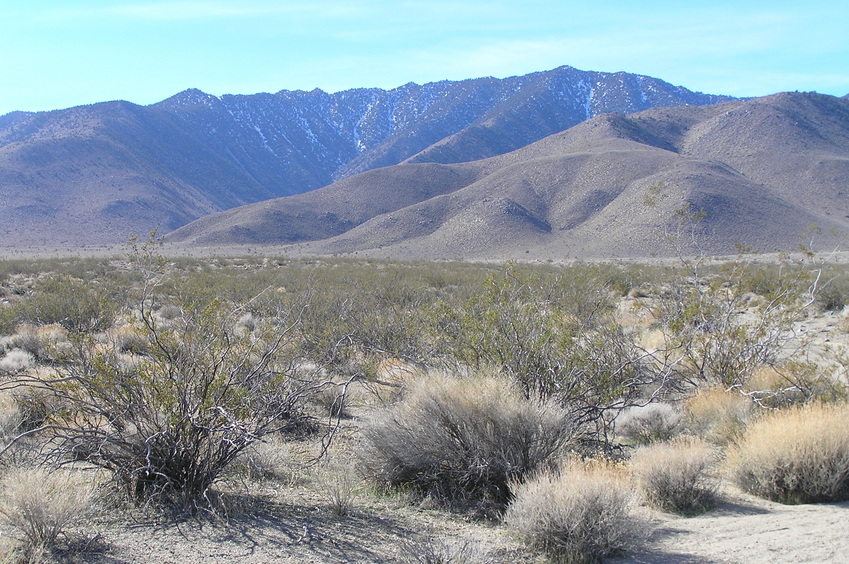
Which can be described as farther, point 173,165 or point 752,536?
point 173,165

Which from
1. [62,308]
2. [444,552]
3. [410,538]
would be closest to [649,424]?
[410,538]

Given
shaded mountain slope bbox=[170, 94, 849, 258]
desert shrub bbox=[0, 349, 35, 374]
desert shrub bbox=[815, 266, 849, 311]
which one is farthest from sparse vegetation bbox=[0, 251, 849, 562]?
shaded mountain slope bbox=[170, 94, 849, 258]

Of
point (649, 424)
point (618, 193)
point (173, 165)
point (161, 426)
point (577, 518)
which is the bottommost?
point (649, 424)

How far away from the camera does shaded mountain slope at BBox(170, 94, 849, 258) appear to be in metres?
68.8

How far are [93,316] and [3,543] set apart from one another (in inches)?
531

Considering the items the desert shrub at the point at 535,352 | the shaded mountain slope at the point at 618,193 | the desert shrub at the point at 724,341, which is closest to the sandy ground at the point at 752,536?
the desert shrub at the point at 535,352

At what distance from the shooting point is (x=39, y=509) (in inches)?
197

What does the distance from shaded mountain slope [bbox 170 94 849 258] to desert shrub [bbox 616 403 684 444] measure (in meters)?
44.5

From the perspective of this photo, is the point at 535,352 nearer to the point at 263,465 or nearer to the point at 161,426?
the point at 263,465

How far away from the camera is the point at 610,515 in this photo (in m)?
5.12

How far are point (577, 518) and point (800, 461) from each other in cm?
261

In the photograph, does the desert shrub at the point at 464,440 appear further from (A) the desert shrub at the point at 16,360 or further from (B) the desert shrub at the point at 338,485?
(A) the desert shrub at the point at 16,360

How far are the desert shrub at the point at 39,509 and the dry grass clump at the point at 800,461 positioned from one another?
6.03 m

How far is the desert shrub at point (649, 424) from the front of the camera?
27.8ft
